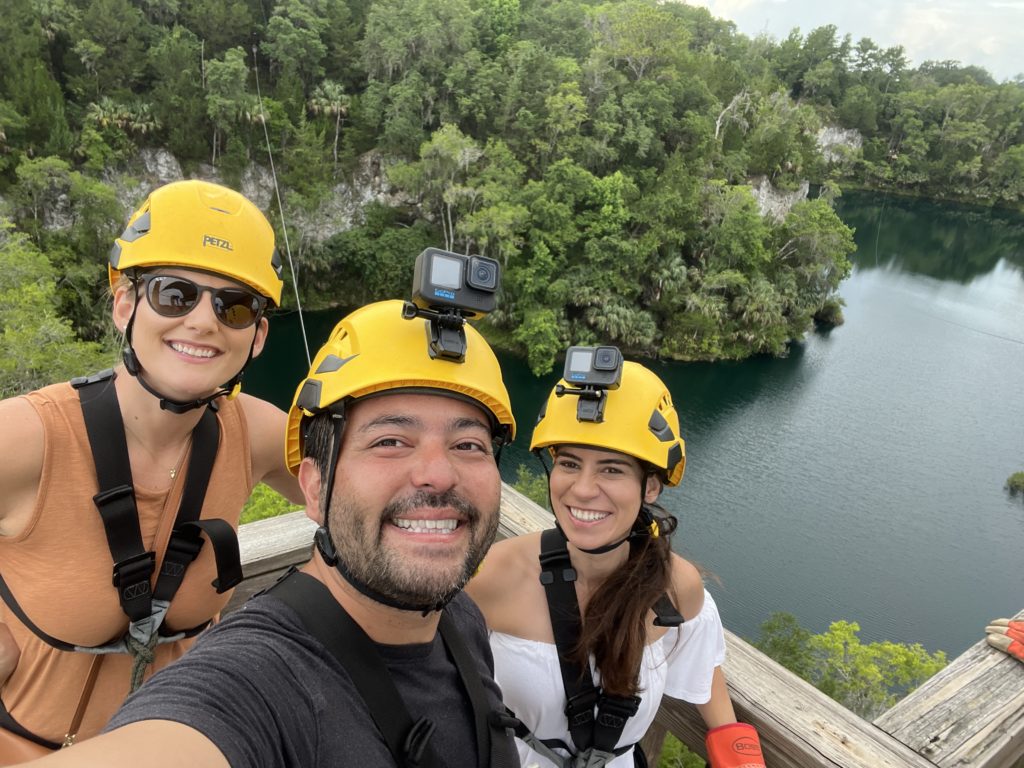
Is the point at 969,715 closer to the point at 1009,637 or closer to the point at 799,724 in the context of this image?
the point at 1009,637

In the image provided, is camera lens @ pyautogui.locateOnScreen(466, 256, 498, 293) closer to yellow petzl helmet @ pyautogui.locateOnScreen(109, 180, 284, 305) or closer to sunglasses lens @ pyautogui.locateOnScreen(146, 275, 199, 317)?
yellow petzl helmet @ pyautogui.locateOnScreen(109, 180, 284, 305)

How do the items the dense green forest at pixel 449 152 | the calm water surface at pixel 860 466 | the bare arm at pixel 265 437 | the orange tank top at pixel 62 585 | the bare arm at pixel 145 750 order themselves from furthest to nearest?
the dense green forest at pixel 449 152 < the calm water surface at pixel 860 466 < the bare arm at pixel 265 437 < the orange tank top at pixel 62 585 < the bare arm at pixel 145 750

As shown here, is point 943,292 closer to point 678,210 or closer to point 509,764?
point 678,210

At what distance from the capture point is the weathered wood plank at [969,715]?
66.4 inches

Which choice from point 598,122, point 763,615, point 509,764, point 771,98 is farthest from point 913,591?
point 771,98

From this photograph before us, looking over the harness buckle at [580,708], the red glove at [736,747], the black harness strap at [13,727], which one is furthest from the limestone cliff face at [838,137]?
the black harness strap at [13,727]

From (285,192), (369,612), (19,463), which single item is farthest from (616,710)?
(285,192)

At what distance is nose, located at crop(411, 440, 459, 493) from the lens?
1365mm

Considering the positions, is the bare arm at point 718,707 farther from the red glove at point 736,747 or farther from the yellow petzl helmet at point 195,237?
the yellow petzl helmet at point 195,237

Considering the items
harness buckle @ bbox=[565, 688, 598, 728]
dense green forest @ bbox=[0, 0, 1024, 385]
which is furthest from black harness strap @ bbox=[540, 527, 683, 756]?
dense green forest @ bbox=[0, 0, 1024, 385]

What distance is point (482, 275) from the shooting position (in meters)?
1.55

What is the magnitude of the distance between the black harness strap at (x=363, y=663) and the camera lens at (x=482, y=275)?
0.83m

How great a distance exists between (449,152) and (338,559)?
29645 millimetres

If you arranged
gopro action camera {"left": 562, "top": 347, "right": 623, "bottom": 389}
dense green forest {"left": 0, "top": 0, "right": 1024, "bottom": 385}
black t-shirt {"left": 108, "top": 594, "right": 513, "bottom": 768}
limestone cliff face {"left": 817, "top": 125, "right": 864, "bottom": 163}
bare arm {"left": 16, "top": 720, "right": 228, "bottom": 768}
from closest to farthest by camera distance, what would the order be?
bare arm {"left": 16, "top": 720, "right": 228, "bottom": 768}
black t-shirt {"left": 108, "top": 594, "right": 513, "bottom": 768}
gopro action camera {"left": 562, "top": 347, "right": 623, "bottom": 389}
dense green forest {"left": 0, "top": 0, "right": 1024, "bottom": 385}
limestone cliff face {"left": 817, "top": 125, "right": 864, "bottom": 163}
